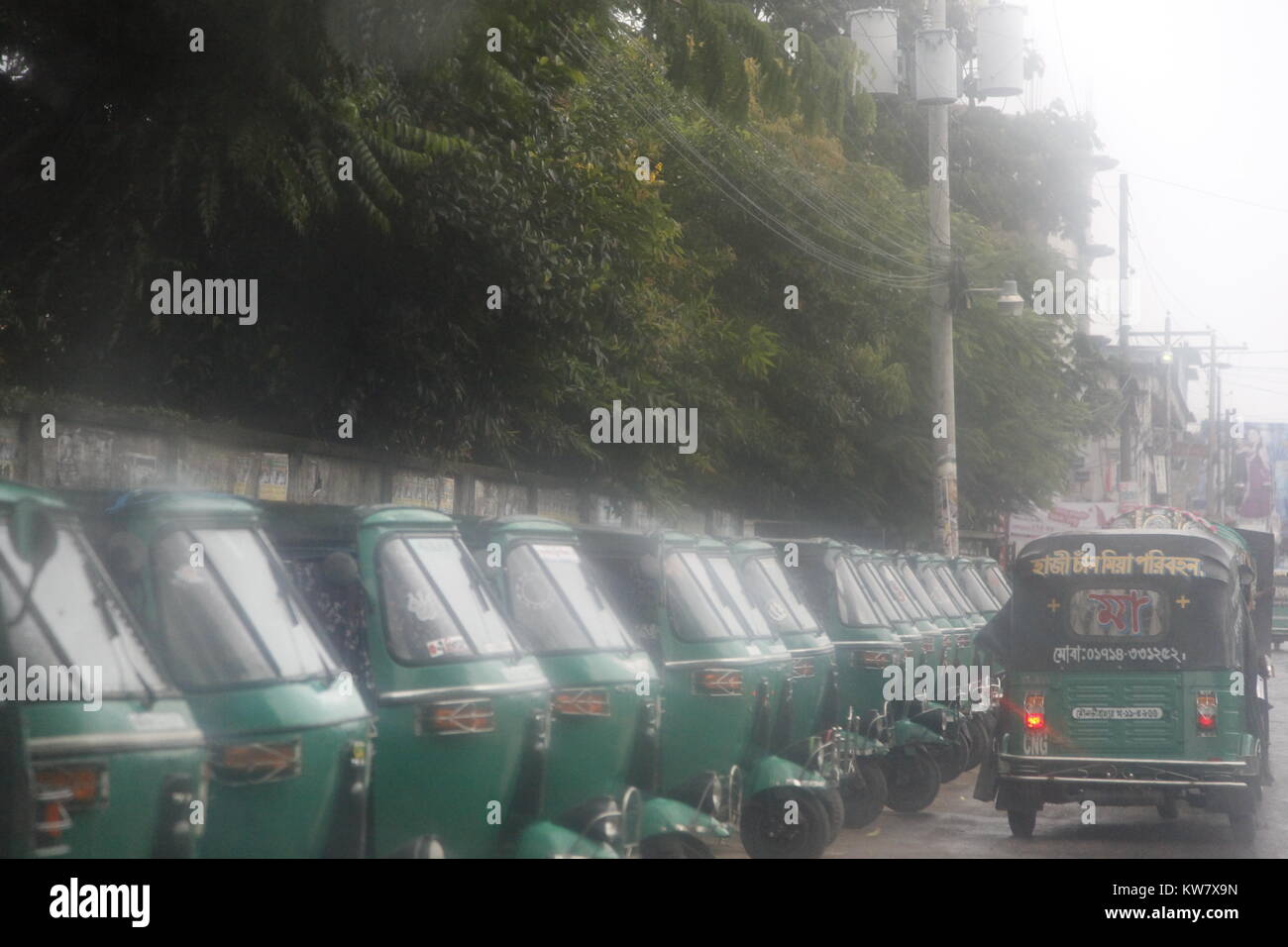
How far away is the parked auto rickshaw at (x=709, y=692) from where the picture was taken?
36.2 feet

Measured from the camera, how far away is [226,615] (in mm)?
6746

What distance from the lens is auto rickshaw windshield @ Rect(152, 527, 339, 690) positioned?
6598 millimetres

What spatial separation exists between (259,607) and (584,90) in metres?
11.6

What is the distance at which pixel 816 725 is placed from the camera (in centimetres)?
1338

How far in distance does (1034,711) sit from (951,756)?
8.32 ft

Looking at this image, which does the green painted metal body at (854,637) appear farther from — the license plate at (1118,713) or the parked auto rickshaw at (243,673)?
the parked auto rickshaw at (243,673)

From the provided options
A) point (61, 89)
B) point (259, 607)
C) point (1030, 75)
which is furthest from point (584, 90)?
point (1030, 75)

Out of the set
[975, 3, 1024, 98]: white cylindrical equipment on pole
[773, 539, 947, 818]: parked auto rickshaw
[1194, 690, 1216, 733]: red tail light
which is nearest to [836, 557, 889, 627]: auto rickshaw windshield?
[773, 539, 947, 818]: parked auto rickshaw

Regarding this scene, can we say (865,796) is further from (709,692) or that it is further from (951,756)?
(709,692)

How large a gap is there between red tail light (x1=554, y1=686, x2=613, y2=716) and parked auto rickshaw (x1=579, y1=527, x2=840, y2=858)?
62.7 inches

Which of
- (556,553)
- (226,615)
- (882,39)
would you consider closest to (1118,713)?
(556,553)

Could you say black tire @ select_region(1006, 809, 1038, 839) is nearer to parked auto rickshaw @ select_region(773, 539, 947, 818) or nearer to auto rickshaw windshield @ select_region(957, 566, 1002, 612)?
parked auto rickshaw @ select_region(773, 539, 947, 818)
